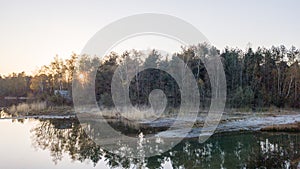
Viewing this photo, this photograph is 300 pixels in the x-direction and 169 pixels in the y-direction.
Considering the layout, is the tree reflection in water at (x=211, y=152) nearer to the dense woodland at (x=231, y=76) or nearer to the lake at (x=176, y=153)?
the lake at (x=176, y=153)

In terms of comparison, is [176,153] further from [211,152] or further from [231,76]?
→ [231,76]

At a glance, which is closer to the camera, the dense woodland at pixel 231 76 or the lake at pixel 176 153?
the lake at pixel 176 153

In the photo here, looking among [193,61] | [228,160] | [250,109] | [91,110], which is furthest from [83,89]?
[228,160]

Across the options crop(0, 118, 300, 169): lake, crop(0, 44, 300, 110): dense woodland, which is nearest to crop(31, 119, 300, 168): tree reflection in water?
crop(0, 118, 300, 169): lake

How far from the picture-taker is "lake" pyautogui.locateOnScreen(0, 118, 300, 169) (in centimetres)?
1204

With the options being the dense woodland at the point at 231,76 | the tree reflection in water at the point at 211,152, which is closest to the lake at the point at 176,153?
the tree reflection in water at the point at 211,152

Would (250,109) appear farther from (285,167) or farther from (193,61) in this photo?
(285,167)

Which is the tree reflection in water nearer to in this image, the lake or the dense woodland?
the lake

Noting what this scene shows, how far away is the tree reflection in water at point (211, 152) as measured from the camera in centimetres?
1197

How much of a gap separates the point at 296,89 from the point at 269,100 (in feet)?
15.8

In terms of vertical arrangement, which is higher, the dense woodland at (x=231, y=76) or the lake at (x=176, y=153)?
the dense woodland at (x=231, y=76)

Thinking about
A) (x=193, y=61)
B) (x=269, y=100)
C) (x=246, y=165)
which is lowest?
(x=246, y=165)

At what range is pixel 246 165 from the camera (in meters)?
11.4

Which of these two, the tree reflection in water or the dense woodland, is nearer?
the tree reflection in water
